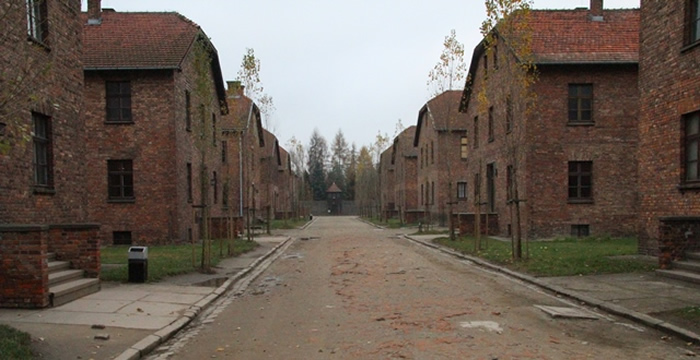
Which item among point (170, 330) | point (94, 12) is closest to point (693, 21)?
point (170, 330)

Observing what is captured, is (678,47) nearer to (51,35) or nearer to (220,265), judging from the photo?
(220,265)

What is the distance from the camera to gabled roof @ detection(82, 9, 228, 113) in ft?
72.4

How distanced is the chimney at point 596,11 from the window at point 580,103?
4241 millimetres

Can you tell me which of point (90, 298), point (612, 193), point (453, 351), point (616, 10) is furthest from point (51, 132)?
point (616, 10)

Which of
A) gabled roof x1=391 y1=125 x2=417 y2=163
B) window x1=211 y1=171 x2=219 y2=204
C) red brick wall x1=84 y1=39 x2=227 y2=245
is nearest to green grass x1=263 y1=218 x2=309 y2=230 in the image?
window x1=211 y1=171 x2=219 y2=204

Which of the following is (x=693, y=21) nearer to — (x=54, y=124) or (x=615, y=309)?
(x=615, y=309)

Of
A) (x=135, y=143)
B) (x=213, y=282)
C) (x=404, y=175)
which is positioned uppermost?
(x=135, y=143)

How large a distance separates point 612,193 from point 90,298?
20.2 metres

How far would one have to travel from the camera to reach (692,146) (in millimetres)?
13930

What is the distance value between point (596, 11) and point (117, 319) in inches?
962

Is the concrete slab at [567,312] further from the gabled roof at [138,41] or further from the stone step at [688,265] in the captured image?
the gabled roof at [138,41]

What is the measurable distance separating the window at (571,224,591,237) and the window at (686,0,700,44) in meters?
10.9

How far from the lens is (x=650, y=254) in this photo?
1570 centimetres

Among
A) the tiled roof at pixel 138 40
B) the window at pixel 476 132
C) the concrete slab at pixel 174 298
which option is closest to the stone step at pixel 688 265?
the concrete slab at pixel 174 298
